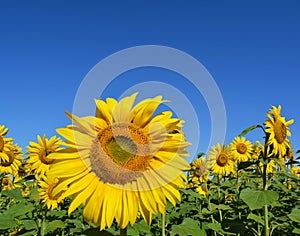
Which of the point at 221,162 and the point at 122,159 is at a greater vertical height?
the point at 221,162

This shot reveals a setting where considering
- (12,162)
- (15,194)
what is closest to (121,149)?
(15,194)

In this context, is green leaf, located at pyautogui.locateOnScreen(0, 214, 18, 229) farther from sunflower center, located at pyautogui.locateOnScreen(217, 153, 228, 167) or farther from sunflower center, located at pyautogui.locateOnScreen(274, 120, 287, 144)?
sunflower center, located at pyautogui.locateOnScreen(217, 153, 228, 167)

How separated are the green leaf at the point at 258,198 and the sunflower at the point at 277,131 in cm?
60

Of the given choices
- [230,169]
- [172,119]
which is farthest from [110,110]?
[230,169]

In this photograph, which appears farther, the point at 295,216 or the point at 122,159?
the point at 295,216

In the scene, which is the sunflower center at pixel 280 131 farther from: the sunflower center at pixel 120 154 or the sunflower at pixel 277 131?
the sunflower center at pixel 120 154

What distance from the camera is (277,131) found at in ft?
14.4

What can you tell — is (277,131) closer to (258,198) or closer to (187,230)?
(258,198)

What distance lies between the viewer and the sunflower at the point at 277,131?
4.23 m

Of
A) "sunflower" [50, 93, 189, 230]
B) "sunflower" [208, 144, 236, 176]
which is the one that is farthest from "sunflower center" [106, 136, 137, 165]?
"sunflower" [208, 144, 236, 176]

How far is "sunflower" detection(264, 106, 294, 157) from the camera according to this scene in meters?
4.23

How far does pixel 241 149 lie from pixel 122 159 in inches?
296

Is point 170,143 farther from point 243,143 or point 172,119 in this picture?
point 243,143

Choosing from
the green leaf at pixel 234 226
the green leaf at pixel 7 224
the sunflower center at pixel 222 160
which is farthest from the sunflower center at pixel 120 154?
the sunflower center at pixel 222 160
